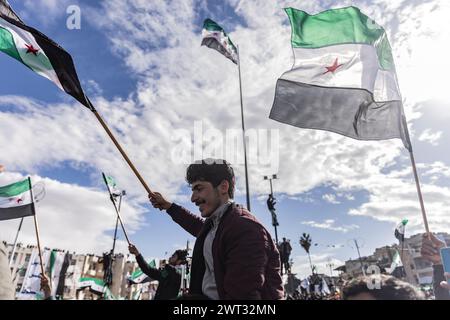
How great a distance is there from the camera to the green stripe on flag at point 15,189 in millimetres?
8492

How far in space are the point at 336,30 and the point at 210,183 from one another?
4064 millimetres

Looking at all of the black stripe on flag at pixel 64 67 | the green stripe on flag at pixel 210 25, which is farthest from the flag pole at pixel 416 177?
the green stripe on flag at pixel 210 25

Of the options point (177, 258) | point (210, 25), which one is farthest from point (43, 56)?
point (210, 25)

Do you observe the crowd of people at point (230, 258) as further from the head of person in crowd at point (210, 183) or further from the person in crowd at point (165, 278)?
the person in crowd at point (165, 278)

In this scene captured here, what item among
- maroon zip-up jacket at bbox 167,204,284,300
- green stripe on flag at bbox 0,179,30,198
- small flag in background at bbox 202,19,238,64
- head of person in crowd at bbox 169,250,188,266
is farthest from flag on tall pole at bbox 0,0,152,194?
small flag in background at bbox 202,19,238,64

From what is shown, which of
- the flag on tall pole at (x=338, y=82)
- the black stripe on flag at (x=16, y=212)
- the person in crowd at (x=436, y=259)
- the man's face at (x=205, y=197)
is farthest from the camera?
the black stripe on flag at (x=16, y=212)

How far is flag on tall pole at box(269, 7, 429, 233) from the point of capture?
449cm

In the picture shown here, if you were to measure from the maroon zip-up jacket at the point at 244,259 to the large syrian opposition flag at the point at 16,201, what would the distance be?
315 inches

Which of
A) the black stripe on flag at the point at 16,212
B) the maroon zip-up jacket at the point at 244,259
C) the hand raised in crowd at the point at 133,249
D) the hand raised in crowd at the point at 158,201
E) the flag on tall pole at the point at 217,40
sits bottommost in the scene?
the maroon zip-up jacket at the point at 244,259

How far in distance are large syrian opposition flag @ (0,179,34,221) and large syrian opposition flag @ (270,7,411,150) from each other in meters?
7.55

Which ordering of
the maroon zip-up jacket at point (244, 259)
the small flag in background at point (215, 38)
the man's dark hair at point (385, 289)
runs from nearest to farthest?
the maroon zip-up jacket at point (244, 259)
the man's dark hair at point (385, 289)
the small flag in background at point (215, 38)

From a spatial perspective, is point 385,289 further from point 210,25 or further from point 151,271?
point 210,25
